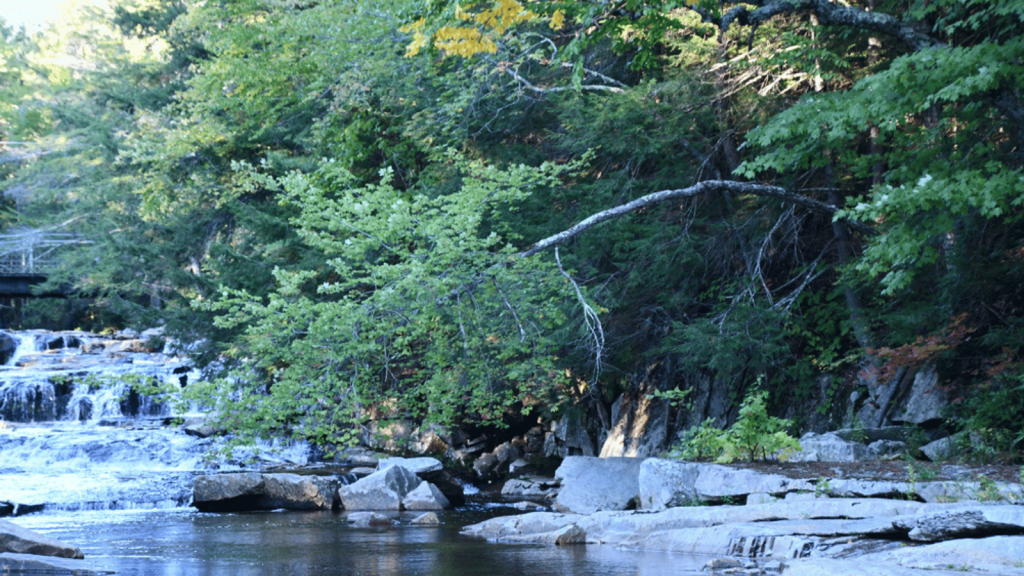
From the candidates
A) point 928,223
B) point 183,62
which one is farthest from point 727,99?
point 183,62

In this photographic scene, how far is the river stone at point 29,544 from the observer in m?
6.45

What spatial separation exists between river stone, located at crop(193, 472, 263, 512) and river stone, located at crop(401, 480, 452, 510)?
2235 millimetres

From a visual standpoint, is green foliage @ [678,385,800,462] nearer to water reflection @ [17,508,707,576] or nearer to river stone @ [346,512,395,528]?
water reflection @ [17,508,707,576]

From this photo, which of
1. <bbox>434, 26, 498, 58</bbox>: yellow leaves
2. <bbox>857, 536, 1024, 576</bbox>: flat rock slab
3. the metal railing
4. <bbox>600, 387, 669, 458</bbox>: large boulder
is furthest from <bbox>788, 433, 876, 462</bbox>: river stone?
the metal railing

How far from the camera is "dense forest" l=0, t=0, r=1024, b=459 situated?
797 centimetres

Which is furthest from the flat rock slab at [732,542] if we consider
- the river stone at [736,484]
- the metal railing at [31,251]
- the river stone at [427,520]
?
the metal railing at [31,251]

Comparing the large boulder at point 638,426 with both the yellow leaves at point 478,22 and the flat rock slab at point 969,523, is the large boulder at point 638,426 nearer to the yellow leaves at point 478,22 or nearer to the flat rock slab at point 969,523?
the yellow leaves at point 478,22

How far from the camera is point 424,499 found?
11445 mm

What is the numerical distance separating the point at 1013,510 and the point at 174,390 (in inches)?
287

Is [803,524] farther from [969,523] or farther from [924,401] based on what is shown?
[924,401]

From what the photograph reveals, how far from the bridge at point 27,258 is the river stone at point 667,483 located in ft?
95.1

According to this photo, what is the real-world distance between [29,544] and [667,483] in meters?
5.83

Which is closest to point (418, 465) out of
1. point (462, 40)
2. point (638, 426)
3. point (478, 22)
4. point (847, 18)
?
point (638, 426)

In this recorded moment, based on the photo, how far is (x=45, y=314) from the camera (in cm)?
3381
